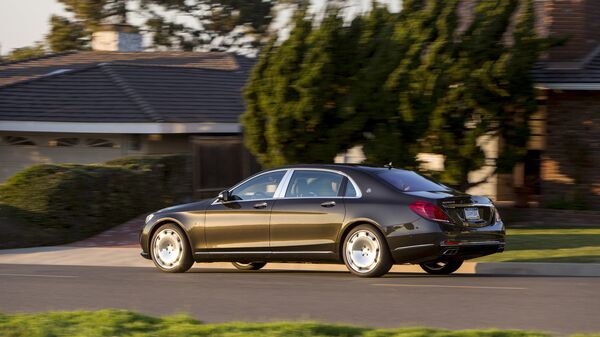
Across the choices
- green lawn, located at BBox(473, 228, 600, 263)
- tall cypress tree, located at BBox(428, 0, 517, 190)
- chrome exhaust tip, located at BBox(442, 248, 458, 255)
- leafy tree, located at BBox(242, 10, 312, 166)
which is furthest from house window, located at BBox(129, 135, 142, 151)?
chrome exhaust tip, located at BBox(442, 248, 458, 255)

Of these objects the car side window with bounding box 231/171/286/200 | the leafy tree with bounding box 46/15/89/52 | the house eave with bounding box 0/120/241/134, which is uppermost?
the leafy tree with bounding box 46/15/89/52

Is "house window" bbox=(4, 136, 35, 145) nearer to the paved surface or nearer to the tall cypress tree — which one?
the paved surface

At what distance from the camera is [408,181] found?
44.4 ft

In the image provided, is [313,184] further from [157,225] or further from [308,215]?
[157,225]

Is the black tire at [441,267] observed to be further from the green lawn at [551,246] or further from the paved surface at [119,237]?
the paved surface at [119,237]

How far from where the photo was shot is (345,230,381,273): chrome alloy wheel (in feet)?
42.5

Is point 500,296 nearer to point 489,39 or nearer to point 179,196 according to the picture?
point 489,39

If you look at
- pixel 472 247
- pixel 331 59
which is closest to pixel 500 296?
pixel 472 247

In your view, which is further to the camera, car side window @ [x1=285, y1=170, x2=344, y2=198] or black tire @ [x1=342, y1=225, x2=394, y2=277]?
car side window @ [x1=285, y1=170, x2=344, y2=198]

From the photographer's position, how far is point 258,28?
2055 inches

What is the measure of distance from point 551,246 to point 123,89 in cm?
1554

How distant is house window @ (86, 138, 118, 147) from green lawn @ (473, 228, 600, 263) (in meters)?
11.5

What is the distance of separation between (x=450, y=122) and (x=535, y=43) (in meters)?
2.24

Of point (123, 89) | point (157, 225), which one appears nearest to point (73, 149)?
point (123, 89)
